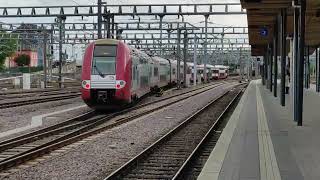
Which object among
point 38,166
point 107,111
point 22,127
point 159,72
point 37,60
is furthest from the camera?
point 37,60

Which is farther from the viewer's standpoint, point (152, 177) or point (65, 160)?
point (65, 160)

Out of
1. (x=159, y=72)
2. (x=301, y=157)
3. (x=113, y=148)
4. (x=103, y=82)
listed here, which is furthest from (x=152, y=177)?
(x=159, y=72)

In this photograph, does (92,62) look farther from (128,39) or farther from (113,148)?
(128,39)

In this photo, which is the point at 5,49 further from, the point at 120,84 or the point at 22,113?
the point at 120,84

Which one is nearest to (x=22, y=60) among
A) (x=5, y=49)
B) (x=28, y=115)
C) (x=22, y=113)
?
(x=5, y=49)

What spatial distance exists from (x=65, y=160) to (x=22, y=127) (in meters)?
7.18

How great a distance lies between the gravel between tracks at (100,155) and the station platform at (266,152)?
1.96 metres

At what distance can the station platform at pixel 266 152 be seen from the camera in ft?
30.7

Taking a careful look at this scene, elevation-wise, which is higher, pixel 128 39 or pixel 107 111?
pixel 128 39

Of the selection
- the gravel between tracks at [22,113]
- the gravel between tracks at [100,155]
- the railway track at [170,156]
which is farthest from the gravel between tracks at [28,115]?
the railway track at [170,156]

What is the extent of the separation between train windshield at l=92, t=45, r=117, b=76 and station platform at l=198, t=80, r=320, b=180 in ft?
21.3

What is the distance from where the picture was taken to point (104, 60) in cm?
2395

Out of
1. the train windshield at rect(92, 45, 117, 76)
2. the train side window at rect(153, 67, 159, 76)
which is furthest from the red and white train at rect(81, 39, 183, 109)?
the train side window at rect(153, 67, 159, 76)

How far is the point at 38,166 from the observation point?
36.3 ft
